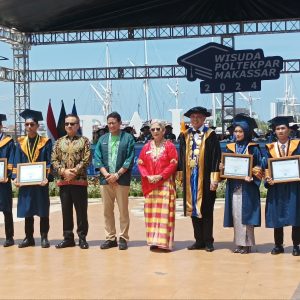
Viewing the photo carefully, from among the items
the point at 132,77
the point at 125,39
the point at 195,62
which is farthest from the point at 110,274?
the point at 132,77

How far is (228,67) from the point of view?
15.3 metres

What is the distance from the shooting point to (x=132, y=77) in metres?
33.0

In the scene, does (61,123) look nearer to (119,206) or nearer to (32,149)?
(32,149)

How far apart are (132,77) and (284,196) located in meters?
25.6

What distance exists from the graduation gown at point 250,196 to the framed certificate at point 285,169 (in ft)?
0.60

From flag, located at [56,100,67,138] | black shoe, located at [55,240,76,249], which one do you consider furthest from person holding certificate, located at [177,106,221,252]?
flag, located at [56,100,67,138]

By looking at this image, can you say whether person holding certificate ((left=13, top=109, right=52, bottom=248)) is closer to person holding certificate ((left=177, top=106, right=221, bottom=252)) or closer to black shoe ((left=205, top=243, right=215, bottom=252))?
person holding certificate ((left=177, top=106, right=221, bottom=252))

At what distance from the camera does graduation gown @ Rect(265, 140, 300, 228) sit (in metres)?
7.80

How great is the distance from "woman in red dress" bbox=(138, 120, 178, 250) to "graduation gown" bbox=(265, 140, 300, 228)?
1.19 metres

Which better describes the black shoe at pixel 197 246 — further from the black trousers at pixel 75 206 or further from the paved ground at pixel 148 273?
the black trousers at pixel 75 206

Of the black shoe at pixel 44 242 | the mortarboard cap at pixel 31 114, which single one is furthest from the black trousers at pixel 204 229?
the mortarboard cap at pixel 31 114

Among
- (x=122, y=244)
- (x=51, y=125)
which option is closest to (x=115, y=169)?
(x=122, y=244)

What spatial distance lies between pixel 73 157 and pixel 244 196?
2.21m

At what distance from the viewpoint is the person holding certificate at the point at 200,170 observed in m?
8.29
